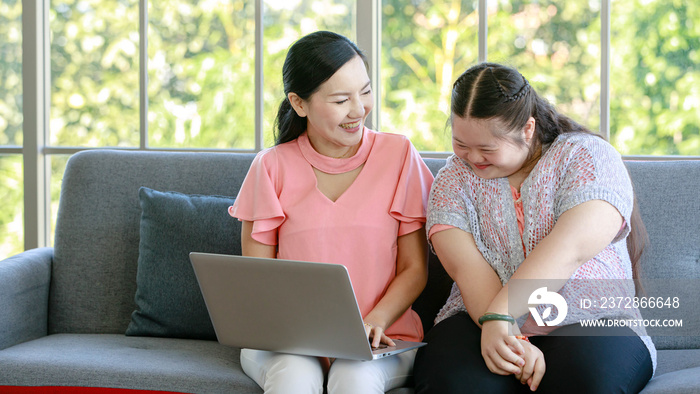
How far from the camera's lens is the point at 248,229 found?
186cm

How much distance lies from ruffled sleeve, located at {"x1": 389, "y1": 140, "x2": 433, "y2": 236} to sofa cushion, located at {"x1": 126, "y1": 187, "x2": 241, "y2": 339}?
530 millimetres

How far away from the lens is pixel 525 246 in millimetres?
1654

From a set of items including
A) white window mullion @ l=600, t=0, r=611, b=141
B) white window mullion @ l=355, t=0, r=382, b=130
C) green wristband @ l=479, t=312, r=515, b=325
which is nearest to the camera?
green wristband @ l=479, t=312, r=515, b=325

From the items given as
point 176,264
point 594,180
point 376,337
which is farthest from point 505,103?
point 176,264

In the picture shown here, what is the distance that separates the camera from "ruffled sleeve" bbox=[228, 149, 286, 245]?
182 centimetres

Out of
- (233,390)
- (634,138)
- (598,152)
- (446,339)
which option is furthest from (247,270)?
(634,138)

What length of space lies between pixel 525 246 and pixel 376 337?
417 millimetres

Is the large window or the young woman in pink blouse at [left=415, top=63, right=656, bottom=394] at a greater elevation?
the large window

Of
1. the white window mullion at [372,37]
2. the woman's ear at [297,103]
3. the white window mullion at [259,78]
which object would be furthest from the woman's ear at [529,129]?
the white window mullion at [259,78]

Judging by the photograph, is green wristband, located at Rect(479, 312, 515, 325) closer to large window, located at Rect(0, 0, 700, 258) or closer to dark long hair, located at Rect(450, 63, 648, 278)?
dark long hair, located at Rect(450, 63, 648, 278)

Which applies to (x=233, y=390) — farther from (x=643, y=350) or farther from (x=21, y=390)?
(x=643, y=350)

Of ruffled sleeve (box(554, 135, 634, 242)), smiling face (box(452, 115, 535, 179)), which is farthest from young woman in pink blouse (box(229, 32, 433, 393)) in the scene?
ruffled sleeve (box(554, 135, 634, 242))

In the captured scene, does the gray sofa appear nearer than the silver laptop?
No

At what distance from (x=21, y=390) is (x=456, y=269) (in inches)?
43.6
